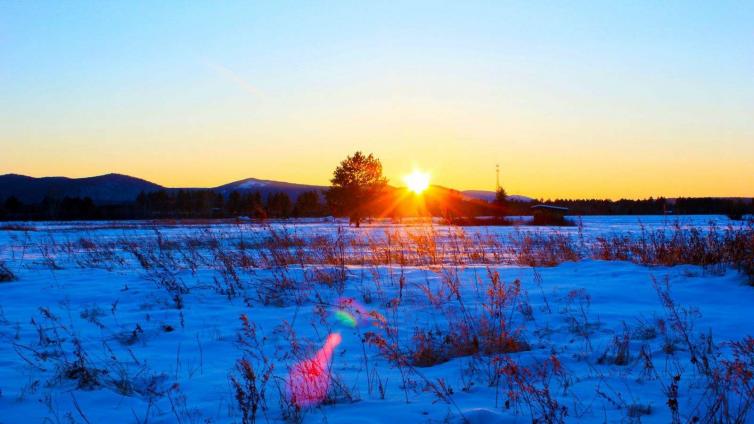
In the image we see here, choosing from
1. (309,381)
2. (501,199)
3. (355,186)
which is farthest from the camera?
(501,199)

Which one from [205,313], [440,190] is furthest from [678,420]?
[440,190]

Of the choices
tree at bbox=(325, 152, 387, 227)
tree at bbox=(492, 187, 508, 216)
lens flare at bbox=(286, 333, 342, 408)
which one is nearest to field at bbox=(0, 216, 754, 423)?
lens flare at bbox=(286, 333, 342, 408)

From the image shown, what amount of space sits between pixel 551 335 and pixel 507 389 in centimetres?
160

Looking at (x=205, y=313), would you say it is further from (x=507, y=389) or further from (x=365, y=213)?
(x=365, y=213)

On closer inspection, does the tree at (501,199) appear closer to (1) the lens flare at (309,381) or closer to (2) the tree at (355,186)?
(2) the tree at (355,186)

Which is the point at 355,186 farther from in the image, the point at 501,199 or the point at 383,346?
the point at 383,346

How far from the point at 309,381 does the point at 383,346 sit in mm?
803

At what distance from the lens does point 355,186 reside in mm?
52406

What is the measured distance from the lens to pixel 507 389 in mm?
3576

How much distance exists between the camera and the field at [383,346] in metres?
3.23

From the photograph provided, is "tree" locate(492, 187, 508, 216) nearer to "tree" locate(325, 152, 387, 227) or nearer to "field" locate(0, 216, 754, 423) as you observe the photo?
"tree" locate(325, 152, 387, 227)

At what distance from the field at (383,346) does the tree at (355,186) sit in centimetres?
4384

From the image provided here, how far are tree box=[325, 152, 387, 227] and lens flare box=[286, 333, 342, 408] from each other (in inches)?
1860

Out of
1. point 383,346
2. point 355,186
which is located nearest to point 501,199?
point 355,186
